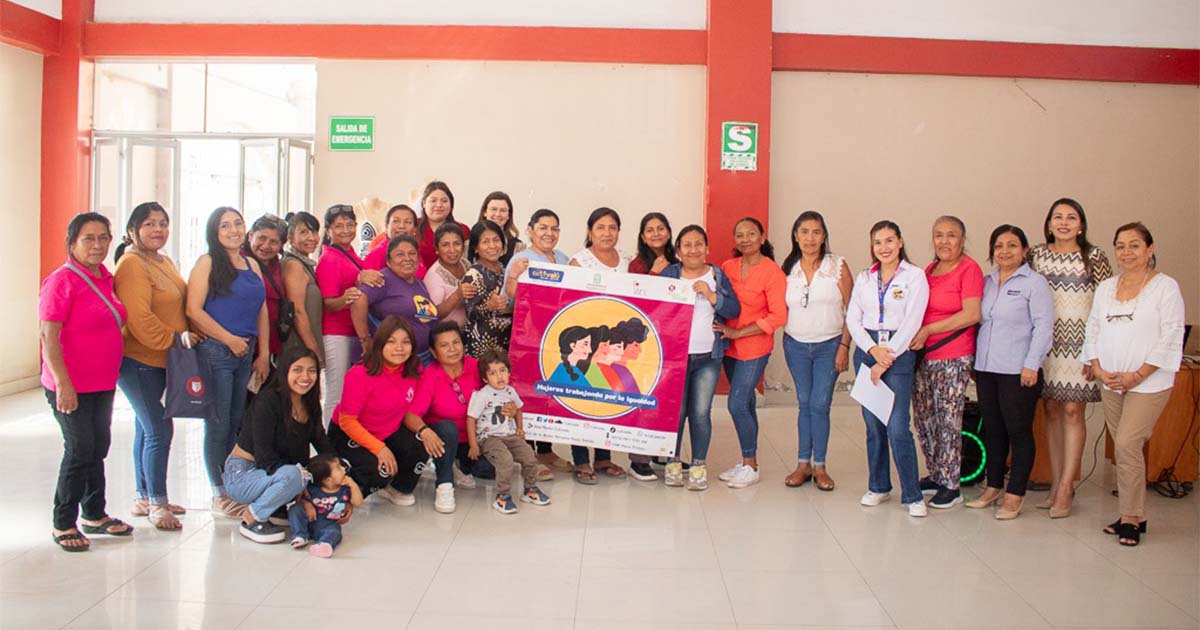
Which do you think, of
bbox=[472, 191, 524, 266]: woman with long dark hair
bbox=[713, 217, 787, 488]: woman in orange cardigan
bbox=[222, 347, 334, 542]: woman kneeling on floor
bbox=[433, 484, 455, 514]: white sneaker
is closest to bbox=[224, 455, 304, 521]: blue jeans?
bbox=[222, 347, 334, 542]: woman kneeling on floor

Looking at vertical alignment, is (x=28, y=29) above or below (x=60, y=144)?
above

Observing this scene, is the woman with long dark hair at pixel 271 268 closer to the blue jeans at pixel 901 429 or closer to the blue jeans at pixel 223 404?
the blue jeans at pixel 223 404

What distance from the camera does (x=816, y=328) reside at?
467 cm

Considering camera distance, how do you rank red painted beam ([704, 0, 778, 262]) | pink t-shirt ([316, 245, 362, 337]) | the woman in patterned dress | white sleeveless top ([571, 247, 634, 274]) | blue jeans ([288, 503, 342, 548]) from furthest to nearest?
1. red painted beam ([704, 0, 778, 262])
2. white sleeveless top ([571, 247, 634, 274])
3. pink t-shirt ([316, 245, 362, 337])
4. the woman in patterned dress
5. blue jeans ([288, 503, 342, 548])

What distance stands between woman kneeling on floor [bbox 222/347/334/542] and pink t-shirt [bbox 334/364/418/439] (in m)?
0.29

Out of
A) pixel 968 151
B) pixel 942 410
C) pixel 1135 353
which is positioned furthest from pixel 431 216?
pixel 968 151

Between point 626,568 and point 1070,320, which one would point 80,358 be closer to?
point 626,568

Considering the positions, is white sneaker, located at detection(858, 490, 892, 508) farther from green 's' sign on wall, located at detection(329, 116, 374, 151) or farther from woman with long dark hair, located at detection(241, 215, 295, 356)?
green 's' sign on wall, located at detection(329, 116, 374, 151)

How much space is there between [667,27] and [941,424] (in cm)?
416

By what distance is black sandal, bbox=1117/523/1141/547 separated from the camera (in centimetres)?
396

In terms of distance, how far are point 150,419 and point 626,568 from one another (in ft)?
6.73

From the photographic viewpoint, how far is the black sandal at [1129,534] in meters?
3.96

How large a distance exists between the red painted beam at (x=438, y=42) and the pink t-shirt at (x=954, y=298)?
11.6ft

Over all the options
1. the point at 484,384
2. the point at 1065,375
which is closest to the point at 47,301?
the point at 484,384
